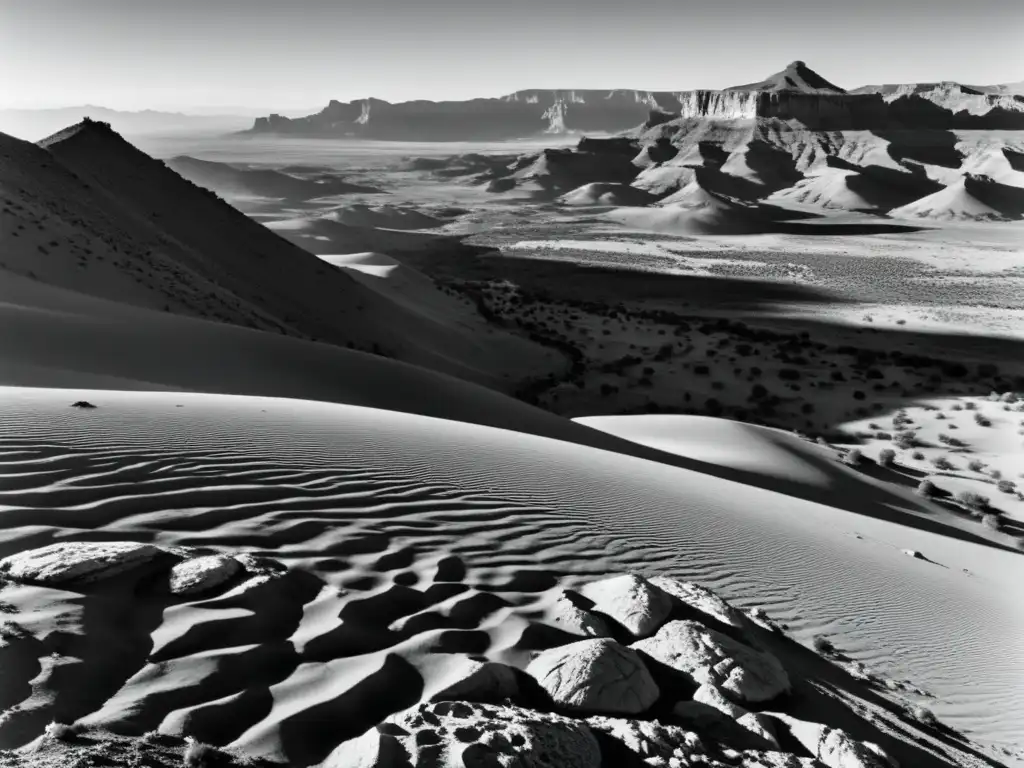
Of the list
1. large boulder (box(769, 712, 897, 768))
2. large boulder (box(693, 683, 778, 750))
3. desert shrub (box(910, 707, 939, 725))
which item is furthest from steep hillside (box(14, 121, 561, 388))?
desert shrub (box(910, 707, 939, 725))

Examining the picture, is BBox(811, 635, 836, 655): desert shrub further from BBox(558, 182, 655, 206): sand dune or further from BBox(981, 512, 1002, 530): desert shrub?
BBox(558, 182, 655, 206): sand dune

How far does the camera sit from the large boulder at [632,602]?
158 inches

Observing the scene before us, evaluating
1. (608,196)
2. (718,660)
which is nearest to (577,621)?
(718,660)

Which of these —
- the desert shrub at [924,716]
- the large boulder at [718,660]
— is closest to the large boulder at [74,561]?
the large boulder at [718,660]

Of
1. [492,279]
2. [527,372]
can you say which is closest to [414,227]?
[492,279]

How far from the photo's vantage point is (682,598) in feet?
14.6

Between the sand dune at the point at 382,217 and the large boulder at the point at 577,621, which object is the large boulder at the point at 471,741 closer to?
the large boulder at the point at 577,621

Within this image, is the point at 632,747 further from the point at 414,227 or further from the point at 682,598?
the point at 414,227

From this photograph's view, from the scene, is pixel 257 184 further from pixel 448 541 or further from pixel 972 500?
pixel 448 541

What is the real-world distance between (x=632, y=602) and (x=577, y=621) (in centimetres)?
43

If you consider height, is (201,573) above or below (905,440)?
above

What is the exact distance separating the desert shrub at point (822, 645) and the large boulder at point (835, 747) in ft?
3.69

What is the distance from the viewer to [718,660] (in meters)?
3.67

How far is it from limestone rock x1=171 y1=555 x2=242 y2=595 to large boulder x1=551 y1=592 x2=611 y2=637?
172cm
